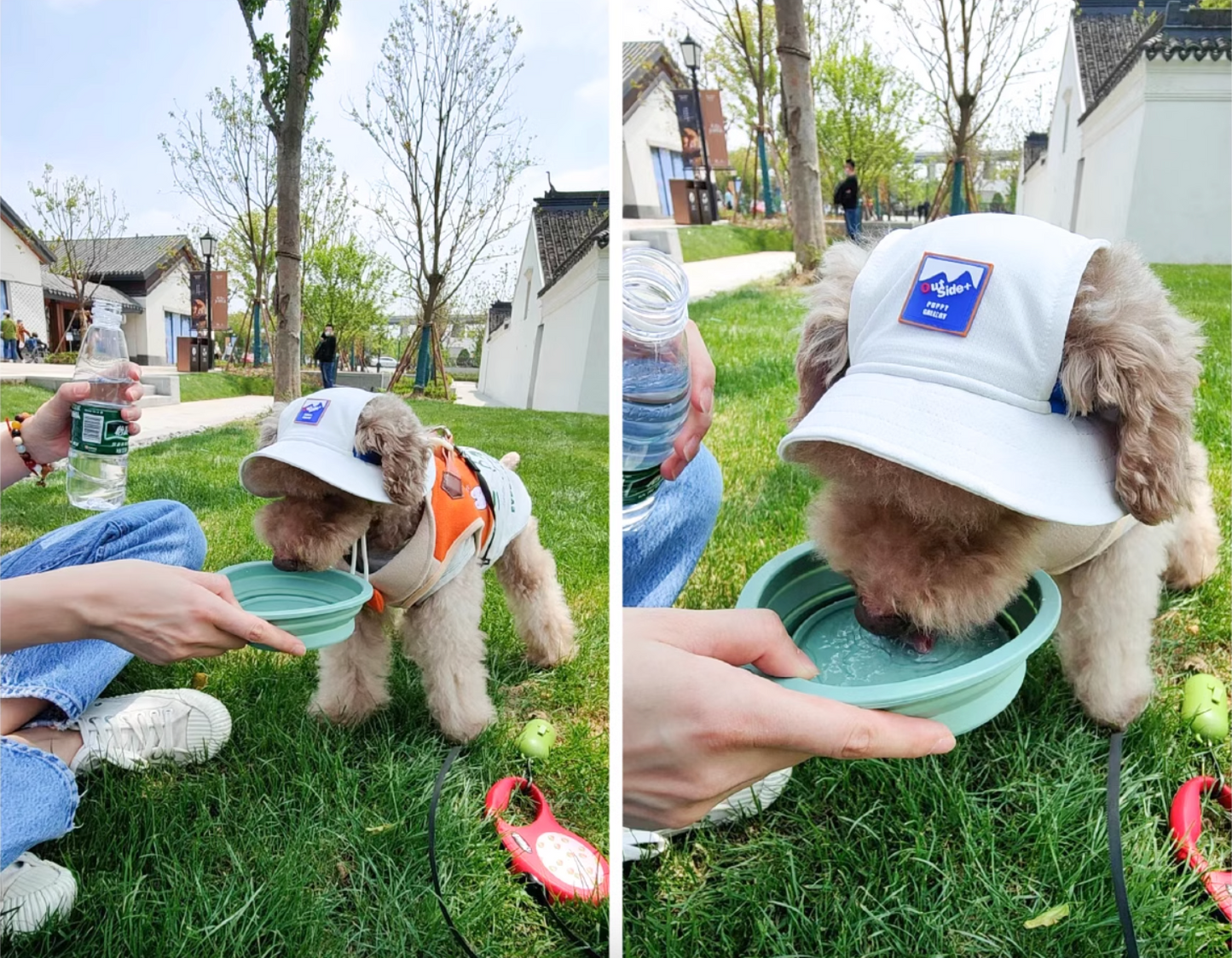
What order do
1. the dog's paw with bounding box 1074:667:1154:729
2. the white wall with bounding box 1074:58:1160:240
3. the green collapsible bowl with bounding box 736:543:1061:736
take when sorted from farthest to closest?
the white wall with bounding box 1074:58:1160:240 < the dog's paw with bounding box 1074:667:1154:729 < the green collapsible bowl with bounding box 736:543:1061:736

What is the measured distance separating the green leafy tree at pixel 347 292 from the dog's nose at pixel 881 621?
575mm

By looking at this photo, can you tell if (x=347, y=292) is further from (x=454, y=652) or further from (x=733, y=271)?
(x=733, y=271)

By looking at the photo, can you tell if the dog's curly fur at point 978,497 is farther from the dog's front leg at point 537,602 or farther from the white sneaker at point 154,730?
the white sneaker at point 154,730

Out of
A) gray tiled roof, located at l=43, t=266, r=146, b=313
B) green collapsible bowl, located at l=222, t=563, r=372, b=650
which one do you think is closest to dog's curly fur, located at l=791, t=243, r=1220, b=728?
green collapsible bowl, located at l=222, t=563, r=372, b=650

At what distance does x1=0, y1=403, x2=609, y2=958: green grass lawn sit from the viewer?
82 cm

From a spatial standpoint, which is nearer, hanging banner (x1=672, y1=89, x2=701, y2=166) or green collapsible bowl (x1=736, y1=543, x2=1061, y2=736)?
green collapsible bowl (x1=736, y1=543, x2=1061, y2=736)

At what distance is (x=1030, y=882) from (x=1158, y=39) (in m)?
1.14

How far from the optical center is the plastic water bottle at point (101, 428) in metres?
0.90

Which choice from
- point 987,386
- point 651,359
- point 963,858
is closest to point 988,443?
point 987,386

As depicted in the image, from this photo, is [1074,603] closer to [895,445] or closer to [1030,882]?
[1030,882]

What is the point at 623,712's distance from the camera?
0.81 meters

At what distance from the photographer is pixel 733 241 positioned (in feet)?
3.76

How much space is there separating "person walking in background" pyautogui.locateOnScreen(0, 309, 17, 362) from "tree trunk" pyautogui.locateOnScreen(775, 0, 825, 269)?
91 centimetres

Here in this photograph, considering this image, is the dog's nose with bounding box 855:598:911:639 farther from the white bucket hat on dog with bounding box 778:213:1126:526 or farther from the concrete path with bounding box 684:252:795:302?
the concrete path with bounding box 684:252:795:302
